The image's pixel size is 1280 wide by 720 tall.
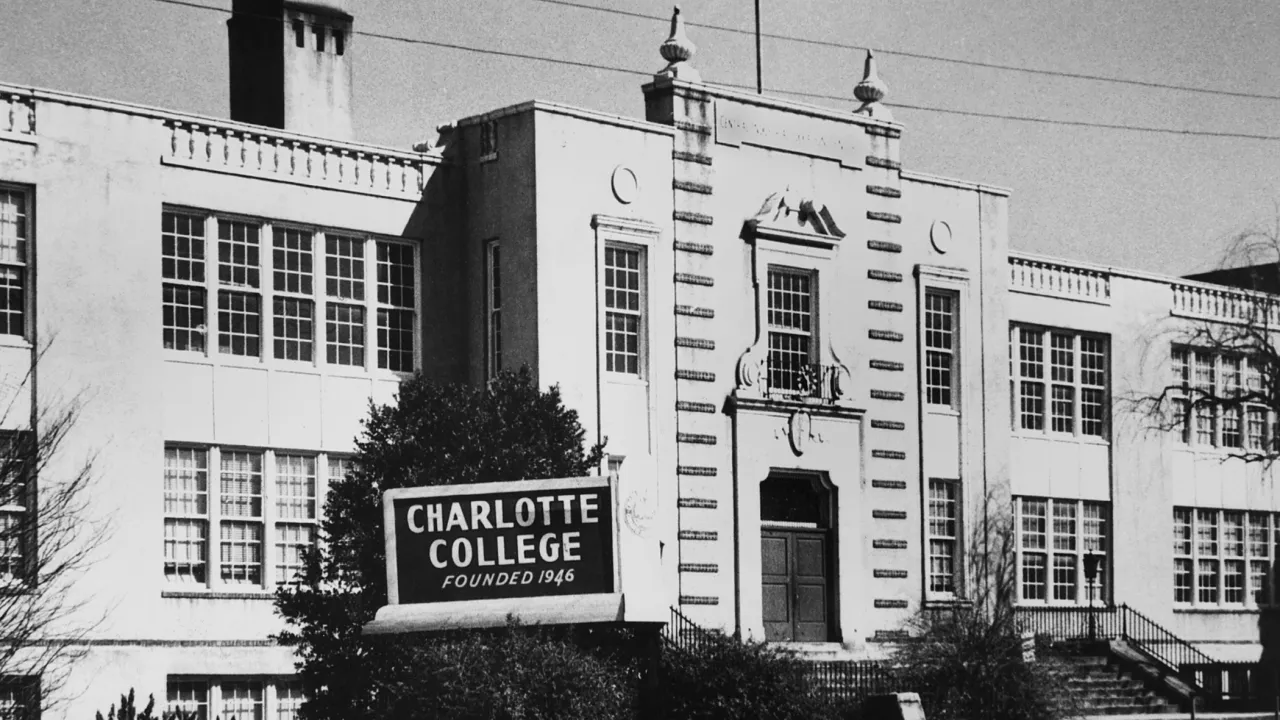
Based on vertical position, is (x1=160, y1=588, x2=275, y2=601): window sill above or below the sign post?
below

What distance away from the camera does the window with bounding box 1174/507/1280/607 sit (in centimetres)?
5022

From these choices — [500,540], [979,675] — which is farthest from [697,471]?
[500,540]

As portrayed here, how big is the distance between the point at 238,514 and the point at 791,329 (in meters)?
11.8

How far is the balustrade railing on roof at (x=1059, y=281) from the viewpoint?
46.7 meters

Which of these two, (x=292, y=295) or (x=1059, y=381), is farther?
(x=1059, y=381)

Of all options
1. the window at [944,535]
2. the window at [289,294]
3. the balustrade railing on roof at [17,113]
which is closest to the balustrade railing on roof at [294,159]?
the window at [289,294]

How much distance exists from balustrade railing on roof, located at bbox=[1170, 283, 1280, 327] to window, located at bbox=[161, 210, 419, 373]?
22.2 meters

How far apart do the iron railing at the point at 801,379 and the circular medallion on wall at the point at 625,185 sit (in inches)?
173

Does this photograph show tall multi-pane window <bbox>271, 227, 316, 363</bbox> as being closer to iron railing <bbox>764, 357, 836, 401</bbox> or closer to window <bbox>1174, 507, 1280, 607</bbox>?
iron railing <bbox>764, 357, 836, 401</bbox>

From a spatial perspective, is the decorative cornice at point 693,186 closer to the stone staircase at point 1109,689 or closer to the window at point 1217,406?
A: the stone staircase at point 1109,689

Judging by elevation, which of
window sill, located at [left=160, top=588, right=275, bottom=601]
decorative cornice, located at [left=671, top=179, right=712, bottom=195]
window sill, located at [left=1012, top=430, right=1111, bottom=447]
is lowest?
window sill, located at [left=160, top=588, right=275, bottom=601]

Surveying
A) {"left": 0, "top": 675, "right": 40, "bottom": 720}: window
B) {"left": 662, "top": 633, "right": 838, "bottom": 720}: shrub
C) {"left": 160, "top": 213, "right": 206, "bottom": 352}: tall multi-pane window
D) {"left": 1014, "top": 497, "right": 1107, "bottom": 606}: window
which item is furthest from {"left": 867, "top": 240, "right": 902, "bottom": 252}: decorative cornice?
{"left": 0, "top": 675, "right": 40, "bottom": 720}: window

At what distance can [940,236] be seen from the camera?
43562 mm

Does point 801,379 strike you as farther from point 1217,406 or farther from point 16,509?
point 1217,406
